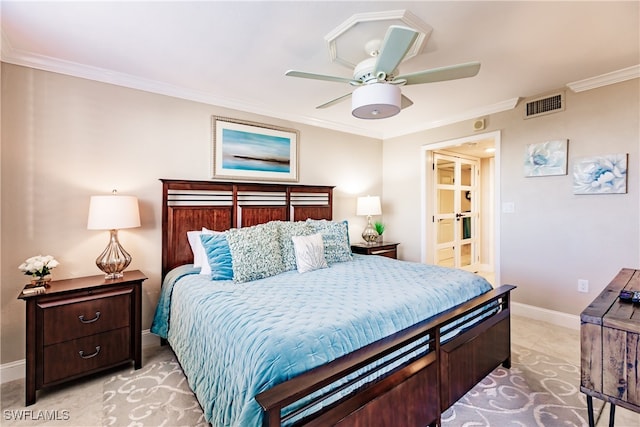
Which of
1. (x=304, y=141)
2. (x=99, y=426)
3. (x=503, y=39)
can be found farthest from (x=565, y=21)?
(x=99, y=426)

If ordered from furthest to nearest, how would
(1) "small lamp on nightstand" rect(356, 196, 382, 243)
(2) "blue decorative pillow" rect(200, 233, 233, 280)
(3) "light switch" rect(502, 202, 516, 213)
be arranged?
(1) "small lamp on nightstand" rect(356, 196, 382, 243) → (3) "light switch" rect(502, 202, 516, 213) → (2) "blue decorative pillow" rect(200, 233, 233, 280)

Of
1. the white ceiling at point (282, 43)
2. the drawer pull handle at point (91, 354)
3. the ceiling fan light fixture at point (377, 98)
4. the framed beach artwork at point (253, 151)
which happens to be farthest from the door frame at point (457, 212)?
the drawer pull handle at point (91, 354)

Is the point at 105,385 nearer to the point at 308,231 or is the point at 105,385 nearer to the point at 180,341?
the point at 180,341

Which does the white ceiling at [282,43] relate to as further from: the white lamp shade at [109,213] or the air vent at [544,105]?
the white lamp shade at [109,213]

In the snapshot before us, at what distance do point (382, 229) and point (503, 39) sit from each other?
2.90 metres

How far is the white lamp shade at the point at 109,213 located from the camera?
231 centimetres

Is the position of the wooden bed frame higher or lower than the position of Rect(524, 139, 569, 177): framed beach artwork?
lower

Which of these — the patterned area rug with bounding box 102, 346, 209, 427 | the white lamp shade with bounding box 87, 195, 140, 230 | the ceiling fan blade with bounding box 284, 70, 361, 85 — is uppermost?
the ceiling fan blade with bounding box 284, 70, 361, 85

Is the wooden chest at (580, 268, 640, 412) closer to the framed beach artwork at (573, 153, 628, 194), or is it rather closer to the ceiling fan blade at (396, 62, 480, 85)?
the ceiling fan blade at (396, 62, 480, 85)

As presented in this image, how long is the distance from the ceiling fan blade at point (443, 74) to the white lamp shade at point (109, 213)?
2.34 m

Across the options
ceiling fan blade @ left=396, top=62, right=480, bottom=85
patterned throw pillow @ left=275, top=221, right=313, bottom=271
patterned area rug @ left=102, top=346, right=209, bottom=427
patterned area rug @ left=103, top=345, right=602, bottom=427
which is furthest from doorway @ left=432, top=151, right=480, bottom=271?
patterned area rug @ left=102, top=346, right=209, bottom=427

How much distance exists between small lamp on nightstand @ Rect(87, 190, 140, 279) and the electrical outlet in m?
4.38

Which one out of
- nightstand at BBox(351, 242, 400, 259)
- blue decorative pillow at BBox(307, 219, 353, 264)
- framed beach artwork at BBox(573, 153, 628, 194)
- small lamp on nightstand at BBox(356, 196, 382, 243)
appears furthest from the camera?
small lamp on nightstand at BBox(356, 196, 382, 243)

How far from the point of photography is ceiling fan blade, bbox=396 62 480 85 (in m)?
1.81
